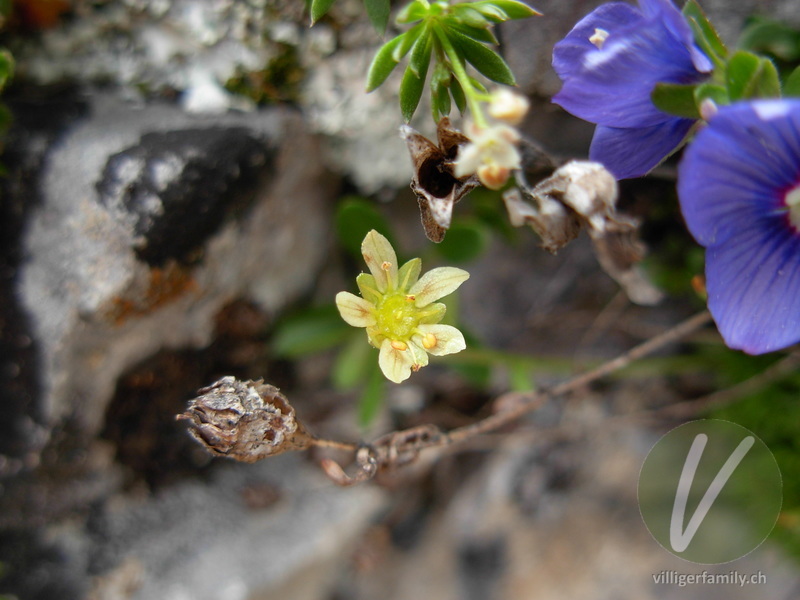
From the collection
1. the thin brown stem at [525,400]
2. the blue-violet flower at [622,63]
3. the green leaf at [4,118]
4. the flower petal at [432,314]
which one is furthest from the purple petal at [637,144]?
the green leaf at [4,118]

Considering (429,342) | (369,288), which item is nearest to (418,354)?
(429,342)

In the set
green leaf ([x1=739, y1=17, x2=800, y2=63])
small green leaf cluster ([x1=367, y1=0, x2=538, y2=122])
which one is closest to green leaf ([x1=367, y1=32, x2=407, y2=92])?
small green leaf cluster ([x1=367, y1=0, x2=538, y2=122])

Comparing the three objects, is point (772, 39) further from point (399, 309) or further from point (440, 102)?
point (399, 309)

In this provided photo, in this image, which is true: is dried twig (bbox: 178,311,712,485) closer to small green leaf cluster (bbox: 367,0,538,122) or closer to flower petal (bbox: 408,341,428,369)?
flower petal (bbox: 408,341,428,369)

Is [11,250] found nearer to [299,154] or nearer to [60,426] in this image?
[60,426]

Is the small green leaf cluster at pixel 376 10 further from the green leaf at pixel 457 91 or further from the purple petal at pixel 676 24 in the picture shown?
the purple petal at pixel 676 24
